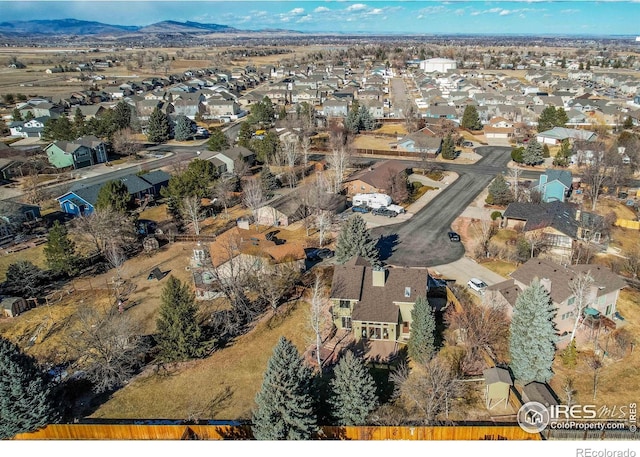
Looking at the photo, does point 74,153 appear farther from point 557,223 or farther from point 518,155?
point 518,155

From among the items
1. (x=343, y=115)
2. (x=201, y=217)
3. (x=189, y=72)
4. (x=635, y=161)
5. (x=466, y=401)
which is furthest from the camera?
(x=189, y=72)

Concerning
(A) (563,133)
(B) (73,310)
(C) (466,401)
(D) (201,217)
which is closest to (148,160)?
(D) (201,217)

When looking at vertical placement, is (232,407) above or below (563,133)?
below

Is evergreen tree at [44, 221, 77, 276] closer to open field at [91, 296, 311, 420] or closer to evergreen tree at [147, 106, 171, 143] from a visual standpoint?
open field at [91, 296, 311, 420]

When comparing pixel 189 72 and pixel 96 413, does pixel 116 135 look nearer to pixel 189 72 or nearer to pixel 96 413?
pixel 96 413

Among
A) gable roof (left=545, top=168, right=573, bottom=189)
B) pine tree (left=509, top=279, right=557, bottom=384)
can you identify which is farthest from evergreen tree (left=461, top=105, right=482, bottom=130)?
pine tree (left=509, top=279, right=557, bottom=384)

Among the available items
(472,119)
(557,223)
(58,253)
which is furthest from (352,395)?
(472,119)
